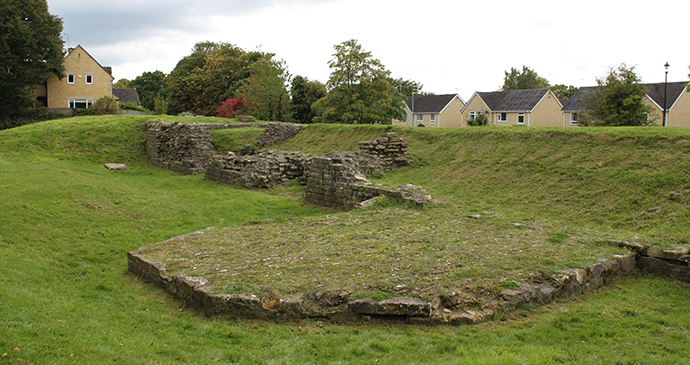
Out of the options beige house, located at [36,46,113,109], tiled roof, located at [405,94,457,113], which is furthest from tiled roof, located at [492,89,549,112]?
beige house, located at [36,46,113,109]

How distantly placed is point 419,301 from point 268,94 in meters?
41.2

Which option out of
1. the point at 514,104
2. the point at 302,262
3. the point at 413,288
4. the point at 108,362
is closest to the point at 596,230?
the point at 413,288

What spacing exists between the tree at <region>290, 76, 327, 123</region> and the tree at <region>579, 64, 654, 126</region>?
32.6m

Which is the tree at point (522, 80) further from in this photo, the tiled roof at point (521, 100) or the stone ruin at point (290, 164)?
the stone ruin at point (290, 164)

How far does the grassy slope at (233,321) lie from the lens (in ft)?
17.9

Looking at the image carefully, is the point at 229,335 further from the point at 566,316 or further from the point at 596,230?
the point at 596,230

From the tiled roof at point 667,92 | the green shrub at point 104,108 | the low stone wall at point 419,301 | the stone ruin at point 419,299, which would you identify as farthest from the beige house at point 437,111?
the low stone wall at point 419,301

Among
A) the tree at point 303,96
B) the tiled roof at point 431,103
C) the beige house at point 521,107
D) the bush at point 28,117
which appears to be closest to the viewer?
the bush at point 28,117

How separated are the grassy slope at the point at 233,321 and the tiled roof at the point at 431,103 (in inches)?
1729

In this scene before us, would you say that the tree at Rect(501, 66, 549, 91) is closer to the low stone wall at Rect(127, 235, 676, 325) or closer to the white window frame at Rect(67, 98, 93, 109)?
the white window frame at Rect(67, 98, 93, 109)

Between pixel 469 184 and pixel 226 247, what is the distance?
9.04 m

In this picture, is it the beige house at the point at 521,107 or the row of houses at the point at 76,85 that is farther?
the beige house at the point at 521,107

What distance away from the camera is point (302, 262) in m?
8.56

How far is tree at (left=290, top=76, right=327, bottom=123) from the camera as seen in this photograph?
176 feet
